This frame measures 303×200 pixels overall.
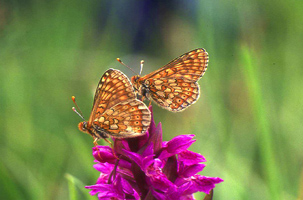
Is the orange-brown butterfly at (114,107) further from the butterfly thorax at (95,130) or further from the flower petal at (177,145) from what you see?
the flower petal at (177,145)

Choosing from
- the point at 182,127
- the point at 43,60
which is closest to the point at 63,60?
the point at 43,60

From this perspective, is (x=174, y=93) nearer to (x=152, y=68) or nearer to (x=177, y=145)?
(x=177, y=145)

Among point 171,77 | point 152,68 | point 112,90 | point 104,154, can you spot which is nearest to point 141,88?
point 171,77

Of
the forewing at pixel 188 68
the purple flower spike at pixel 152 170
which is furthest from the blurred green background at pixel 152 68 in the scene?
the purple flower spike at pixel 152 170

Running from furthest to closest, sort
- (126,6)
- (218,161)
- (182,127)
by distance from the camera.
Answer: (126,6)
(182,127)
(218,161)

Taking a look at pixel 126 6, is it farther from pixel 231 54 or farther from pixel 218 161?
pixel 218 161
